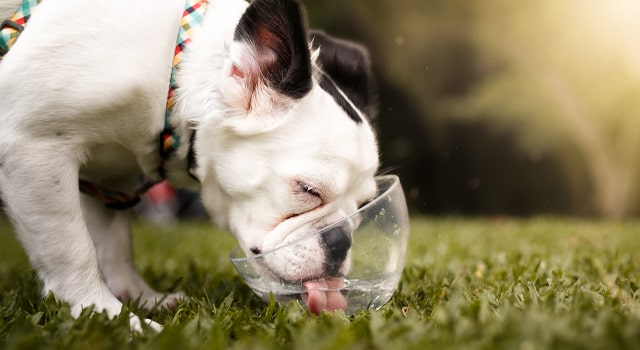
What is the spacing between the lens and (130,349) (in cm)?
155

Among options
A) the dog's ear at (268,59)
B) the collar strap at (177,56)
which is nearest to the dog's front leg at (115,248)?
the collar strap at (177,56)

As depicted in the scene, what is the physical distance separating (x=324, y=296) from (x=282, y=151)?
1.64 feet

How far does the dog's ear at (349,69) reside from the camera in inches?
107

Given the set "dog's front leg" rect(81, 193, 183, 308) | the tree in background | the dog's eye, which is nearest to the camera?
the dog's eye

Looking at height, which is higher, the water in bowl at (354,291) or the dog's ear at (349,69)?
the dog's ear at (349,69)

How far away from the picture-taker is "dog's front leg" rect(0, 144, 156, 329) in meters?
2.04

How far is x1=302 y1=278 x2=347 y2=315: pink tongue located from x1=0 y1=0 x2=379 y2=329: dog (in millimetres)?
30

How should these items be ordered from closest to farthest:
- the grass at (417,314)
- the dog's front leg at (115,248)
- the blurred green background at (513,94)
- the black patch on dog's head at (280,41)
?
the grass at (417,314) → the black patch on dog's head at (280,41) → the dog's front leg at (115,248) → the blurred green background at (513,94)

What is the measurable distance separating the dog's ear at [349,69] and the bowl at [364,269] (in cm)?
64

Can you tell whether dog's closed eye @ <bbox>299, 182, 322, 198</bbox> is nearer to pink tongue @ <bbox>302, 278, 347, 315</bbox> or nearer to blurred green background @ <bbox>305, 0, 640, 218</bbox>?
pink tongue @ <bbox>302, 278, 347, 315</bbox>

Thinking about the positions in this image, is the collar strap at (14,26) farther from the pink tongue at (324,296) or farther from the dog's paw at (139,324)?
the pink tongue at (324,296)

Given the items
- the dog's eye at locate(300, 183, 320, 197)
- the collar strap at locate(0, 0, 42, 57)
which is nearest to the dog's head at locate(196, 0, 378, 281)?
the dog's eye at locate(300, 183, 320, 197)

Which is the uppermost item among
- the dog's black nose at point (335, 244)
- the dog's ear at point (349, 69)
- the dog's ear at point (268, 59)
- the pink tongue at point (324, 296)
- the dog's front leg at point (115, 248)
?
the dog's ear at point (268, 59)

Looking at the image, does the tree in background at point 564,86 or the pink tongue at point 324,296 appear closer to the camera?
the pink tongue at point 324,296
